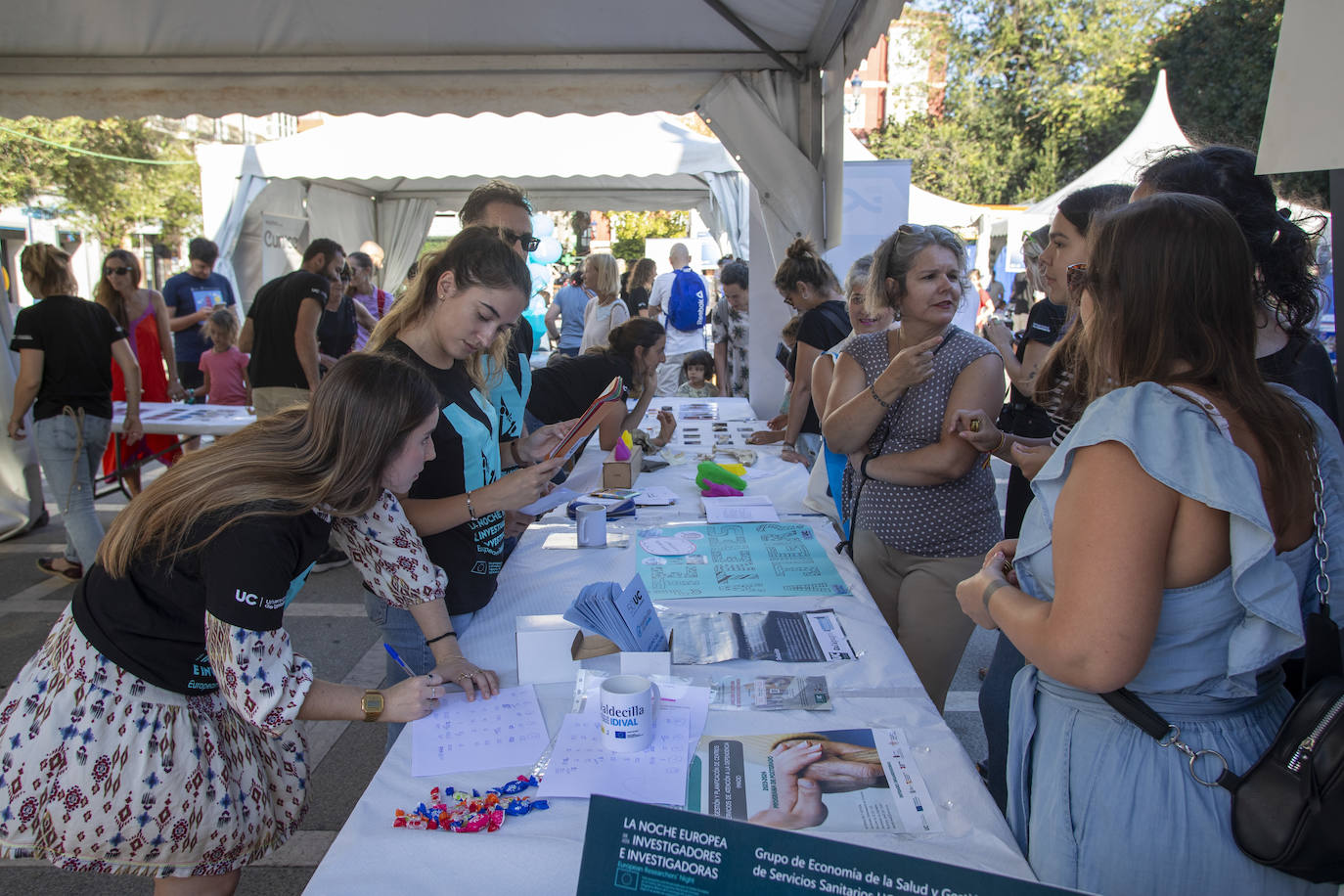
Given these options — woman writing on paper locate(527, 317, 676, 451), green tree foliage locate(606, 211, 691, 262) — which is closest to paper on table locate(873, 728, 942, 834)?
woman writing on paper locate(527, 317, 676, 451)

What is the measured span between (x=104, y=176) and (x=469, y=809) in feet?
63.5

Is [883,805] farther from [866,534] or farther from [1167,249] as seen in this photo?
[866,534]

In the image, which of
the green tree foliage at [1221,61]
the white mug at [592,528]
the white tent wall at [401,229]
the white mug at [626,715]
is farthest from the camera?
the green tree foliage at [1221,61]

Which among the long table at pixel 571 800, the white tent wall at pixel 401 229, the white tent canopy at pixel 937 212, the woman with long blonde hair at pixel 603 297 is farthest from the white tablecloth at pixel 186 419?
the white tent canopy at pixel 937 212

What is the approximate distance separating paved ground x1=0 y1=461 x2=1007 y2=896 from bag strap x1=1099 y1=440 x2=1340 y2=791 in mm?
1843

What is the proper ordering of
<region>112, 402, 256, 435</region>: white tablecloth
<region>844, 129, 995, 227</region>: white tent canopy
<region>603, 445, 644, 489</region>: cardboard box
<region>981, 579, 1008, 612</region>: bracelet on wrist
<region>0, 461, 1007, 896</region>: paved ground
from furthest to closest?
<region>844, 129, 995, 227</region>: white tent canopy
<region>112, 402, 256, 435</region>: white tablecloth
<region>603, 445, 644, 489</region>: cardboard box
<region>0, 461, 1007, 896</region>: paved ground
<region>981, 579, 1008, 612</region>: bracelet on wrist

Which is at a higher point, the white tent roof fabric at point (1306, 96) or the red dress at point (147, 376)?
the white tent roof fabric at point (1306, 96)

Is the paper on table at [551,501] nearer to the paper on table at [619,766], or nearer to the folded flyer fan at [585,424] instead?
the folded flyer fan at [585,424]

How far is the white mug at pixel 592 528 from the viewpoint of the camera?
2.36 meters

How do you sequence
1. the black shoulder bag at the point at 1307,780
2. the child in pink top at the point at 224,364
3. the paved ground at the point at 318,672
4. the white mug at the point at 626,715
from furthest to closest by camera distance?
1. the child in pink top at the point at 224,364
2. the paved ground at the point at 318,672
3. the white mug at the point at 626,715
4. the black shoulder bag at the point at 1307,780

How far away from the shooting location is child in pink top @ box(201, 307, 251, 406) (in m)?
5.77

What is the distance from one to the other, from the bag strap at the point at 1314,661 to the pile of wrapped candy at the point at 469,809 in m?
0.78

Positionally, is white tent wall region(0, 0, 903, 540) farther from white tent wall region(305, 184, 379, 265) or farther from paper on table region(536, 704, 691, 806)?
white tent wall region(305, 184, 379, 265)

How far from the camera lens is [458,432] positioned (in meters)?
1.77
